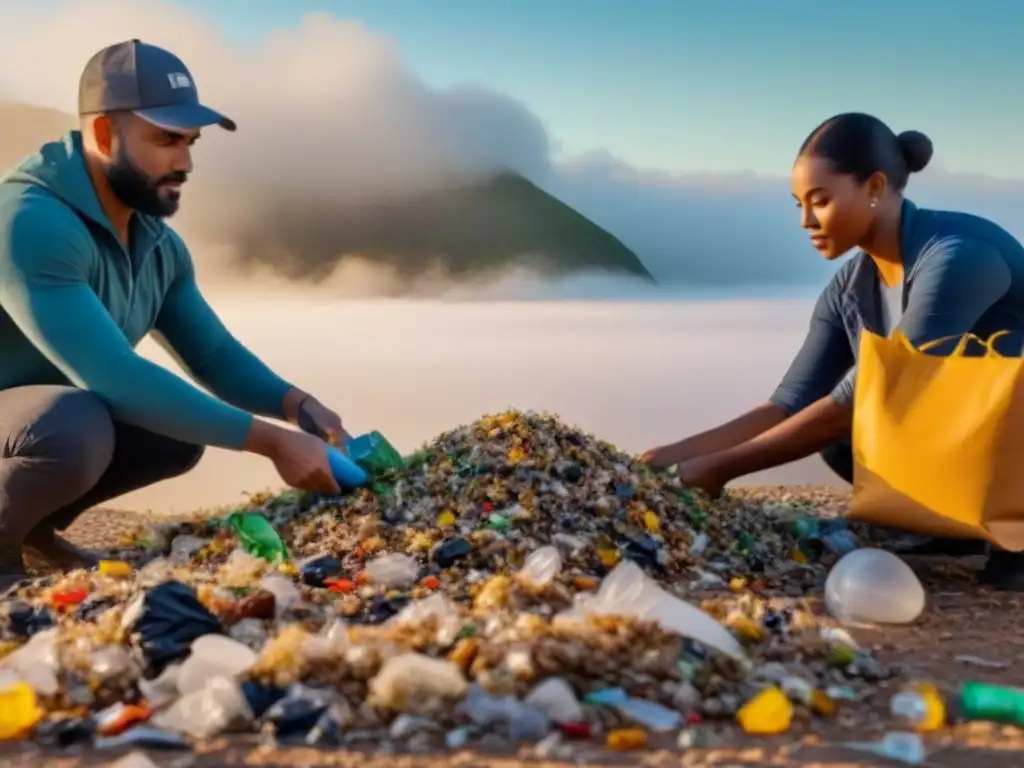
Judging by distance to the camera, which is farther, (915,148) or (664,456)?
(664,456)

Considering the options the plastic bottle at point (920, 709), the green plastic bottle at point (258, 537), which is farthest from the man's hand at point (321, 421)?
the plastic bottle at point (920, 709)

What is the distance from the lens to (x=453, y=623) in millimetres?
2287

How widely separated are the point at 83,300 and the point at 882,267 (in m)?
2.57

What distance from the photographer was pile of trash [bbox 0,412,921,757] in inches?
79.7

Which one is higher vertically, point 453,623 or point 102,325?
point 102,325

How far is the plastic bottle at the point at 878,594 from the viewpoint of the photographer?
9.37 feet

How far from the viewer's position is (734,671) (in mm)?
2213

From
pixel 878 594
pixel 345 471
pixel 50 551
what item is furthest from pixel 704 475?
pixel 50 551

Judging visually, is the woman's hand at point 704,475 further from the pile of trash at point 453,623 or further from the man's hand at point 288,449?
the man's hand at point 288,449

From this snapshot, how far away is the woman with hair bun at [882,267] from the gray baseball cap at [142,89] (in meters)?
1.96

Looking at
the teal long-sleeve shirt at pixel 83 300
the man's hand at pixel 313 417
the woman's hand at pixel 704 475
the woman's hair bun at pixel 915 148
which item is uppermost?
the woman's hair bun at pixel 915 148

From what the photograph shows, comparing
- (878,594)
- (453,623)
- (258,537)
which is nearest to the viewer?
(453,623)

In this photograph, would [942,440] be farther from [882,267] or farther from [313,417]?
[313,417]

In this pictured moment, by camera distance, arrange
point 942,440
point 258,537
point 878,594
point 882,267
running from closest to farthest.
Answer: point 878,594 → point 942,440 → point 258,537 → point 882,267
